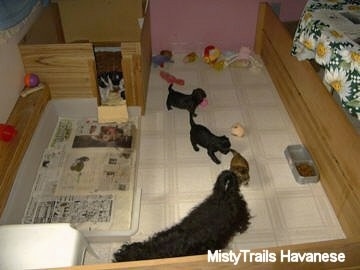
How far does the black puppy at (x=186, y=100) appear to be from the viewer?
5.49 feet

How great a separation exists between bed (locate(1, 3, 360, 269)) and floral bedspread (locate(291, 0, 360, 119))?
95mm

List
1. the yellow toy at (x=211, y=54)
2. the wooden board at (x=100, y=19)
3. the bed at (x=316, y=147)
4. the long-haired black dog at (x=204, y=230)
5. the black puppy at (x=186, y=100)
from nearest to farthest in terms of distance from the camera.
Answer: the bed at (x=316, y=147)
the long-haired black dog at (x=204, y=230)
the black puppy at (x=186, y=100)
the wooden board at (x=100, y=19)
the yellow toy at (x=211, y=54)

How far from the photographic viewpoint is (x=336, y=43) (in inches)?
47.0

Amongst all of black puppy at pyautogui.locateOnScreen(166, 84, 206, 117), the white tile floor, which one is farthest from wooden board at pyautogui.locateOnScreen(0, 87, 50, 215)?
black puppy at pyautogui.locateOnScreen(166, 84, 206, 117)

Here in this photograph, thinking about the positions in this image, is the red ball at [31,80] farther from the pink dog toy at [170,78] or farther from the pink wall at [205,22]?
the pink wall at [205,22]

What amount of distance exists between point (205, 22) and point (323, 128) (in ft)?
3.82

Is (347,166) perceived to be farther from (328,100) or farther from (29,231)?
(29,231)

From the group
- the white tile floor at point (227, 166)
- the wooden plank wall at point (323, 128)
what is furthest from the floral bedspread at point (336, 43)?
the white tile floor at point (227, 166)

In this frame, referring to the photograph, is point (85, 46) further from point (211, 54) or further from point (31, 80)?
point (211, 54)

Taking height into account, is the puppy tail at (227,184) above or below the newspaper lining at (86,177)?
above

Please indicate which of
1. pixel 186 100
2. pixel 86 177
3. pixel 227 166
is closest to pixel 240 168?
pixel 227 166

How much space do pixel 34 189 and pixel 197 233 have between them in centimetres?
67

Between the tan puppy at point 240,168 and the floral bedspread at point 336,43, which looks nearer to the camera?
the floral bedspread at point 336,43

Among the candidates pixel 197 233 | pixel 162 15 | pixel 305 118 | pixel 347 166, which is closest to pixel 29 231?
pixel 197 233
